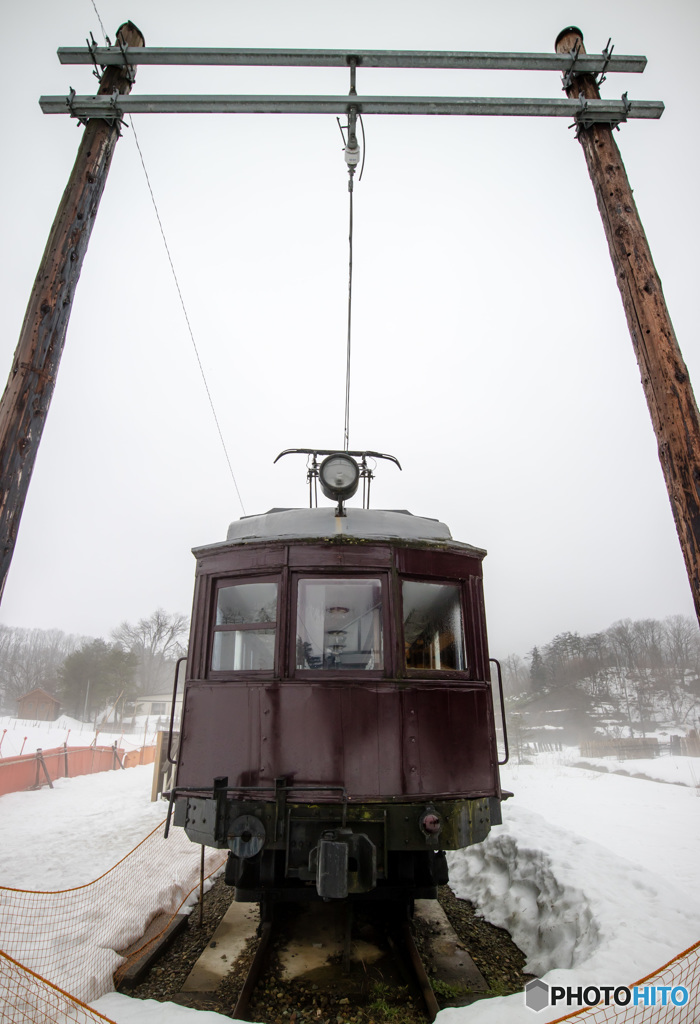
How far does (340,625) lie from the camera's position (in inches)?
175

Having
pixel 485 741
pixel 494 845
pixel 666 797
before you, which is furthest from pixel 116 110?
pixel 666 797

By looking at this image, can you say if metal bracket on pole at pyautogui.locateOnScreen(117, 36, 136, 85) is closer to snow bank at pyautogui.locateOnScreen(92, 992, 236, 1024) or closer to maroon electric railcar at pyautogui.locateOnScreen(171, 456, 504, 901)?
maroon electric railcar at pyautogui.locateOnScreen(171, 456, 504, 901)

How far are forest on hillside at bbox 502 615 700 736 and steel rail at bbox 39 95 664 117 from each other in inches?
1628

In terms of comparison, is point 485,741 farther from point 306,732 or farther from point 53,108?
point 53,108

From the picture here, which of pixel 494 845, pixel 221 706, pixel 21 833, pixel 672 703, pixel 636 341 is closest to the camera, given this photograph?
pixel 636 341

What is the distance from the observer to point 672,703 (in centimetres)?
4366

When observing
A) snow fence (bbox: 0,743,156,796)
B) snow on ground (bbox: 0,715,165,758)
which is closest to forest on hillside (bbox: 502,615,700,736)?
snow on ground (bbox: 0,715,165,758)

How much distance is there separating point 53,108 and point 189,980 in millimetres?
7868

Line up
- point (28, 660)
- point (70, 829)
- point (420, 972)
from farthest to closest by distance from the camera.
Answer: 1. point (28, 660)
2. point (70, 829)
3. point (420, 972)

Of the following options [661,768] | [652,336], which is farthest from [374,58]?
[661,768]

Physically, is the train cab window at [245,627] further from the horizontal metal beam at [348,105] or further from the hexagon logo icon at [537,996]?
the horizontal metal beam at [348,105]

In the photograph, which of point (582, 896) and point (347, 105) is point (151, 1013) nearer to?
point (582, 896)

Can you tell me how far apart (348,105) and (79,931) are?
323 inches

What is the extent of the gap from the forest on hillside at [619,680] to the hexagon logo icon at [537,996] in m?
40.0
